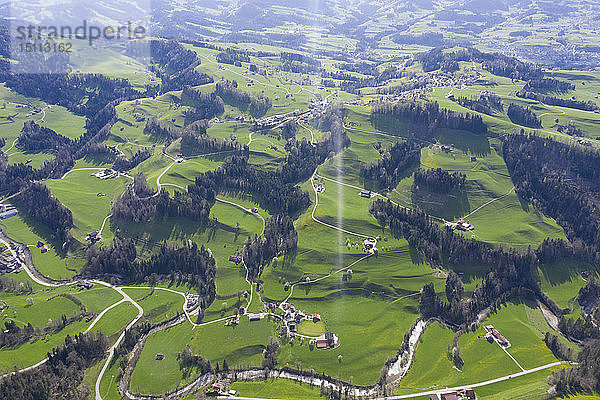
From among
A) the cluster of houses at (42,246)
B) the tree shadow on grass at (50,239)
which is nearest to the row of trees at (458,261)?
the tree shadow on grass at (50,239)

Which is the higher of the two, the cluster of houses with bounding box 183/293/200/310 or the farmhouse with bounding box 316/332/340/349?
the farmhouse with bounding box 316/332/340/349

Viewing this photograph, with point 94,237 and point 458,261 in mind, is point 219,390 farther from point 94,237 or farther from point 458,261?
point 458,261

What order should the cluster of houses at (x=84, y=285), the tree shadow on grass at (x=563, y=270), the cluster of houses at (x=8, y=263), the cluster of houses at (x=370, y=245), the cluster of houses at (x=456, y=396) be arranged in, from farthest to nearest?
the cluster of houses at (x=370, y=245) → the cluster of houses at (x=8, y=263) → the tree shadow on grass at (x=563, y=270) → the cluster of houses at (x=84, y=285) → the cluster of houses at (x=456, y=396)

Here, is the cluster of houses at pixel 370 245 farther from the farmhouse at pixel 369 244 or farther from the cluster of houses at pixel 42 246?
the cluster of houses at pixel 42 246

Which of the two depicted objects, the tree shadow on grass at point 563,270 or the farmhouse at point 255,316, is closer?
the farmhouse at point 255,316

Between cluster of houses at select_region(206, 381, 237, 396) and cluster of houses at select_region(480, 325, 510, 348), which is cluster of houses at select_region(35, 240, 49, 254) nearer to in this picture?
cluster of houses at select_region(206, 381, 237, 396)

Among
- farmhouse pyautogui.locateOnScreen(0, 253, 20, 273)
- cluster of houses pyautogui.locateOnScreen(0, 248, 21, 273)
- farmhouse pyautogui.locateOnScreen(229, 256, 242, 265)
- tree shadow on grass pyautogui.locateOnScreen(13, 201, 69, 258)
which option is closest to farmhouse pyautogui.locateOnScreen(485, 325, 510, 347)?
farmhouse pyautogui.locateOnScreen(229, 256, 242, 265)

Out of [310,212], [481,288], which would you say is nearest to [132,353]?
[310,212]
